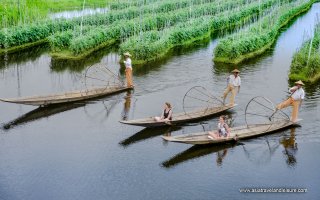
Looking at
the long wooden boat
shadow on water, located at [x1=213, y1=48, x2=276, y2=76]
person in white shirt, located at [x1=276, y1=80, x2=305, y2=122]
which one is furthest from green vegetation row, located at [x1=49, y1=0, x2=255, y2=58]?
person in white shirt, located at [x1=276, y1=80, x2=305, y2=122]

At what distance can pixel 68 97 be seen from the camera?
2197 centimetres

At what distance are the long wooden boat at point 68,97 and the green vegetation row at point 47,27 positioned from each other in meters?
12.1

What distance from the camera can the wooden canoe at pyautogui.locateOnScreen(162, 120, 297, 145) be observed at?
662 inches

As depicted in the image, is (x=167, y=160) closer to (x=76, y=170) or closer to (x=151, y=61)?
(x=76, y=170)

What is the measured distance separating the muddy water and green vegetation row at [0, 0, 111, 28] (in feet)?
41.4

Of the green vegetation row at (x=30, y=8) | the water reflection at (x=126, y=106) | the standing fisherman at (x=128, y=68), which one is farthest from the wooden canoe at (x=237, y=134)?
the green vegetation row at (x=30, y=8)

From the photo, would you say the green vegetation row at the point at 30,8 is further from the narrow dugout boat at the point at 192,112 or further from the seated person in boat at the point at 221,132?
the seated person in boat at the point at 221,132

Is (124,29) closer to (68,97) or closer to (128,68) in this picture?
(128,68)

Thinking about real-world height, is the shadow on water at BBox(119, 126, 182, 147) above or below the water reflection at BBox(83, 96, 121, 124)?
below

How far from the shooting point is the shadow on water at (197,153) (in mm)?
16562

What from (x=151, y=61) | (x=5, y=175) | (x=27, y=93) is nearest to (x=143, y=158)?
(x=5, y=175)

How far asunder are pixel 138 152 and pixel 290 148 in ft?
18.7

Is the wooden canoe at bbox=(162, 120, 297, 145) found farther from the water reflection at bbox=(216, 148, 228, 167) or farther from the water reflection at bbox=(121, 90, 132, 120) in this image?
the water reflection at bbox=(121, 90, 132, 120)

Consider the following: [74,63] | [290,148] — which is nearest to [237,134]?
[290,148]
